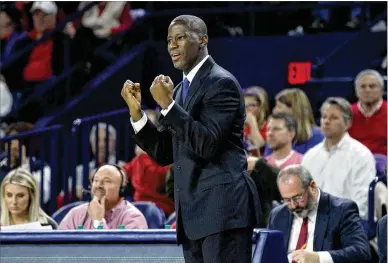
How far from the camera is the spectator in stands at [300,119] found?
307 inches

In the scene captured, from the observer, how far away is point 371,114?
25.8ft

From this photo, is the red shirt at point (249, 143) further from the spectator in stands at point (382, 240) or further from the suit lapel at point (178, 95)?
the suit lapel at point (178, 95)

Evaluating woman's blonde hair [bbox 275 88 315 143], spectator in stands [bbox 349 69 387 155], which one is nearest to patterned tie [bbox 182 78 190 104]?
woman's blonde hair [bbox 275 88 315 143]

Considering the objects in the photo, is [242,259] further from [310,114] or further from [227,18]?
[227,18]

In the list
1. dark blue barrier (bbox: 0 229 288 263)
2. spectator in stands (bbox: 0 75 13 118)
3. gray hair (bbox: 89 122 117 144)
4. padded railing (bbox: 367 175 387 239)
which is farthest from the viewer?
spectator in stands (bbox: 0 75 13 118)

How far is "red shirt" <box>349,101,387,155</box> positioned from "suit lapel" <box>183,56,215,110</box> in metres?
4.11

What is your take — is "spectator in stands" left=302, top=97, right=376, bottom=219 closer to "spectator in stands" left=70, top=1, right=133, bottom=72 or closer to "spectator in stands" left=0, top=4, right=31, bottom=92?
"spectator in stands" left=70, top=1, right=133, bottom=72

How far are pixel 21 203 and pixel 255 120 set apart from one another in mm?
2224

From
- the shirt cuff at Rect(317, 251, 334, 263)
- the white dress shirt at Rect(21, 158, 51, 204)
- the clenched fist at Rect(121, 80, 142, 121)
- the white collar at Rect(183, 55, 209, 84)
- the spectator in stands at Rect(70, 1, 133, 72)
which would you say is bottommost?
the shirt cuff at Rect(317, 251, 334, 263)

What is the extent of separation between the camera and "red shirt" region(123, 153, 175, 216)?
25.3 feet

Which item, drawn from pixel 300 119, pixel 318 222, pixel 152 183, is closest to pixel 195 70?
pixel 318 222

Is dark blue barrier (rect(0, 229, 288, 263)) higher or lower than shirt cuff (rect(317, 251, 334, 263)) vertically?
higher

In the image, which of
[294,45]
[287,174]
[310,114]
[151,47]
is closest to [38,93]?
[151,47]

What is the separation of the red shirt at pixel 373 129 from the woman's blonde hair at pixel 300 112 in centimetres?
36
